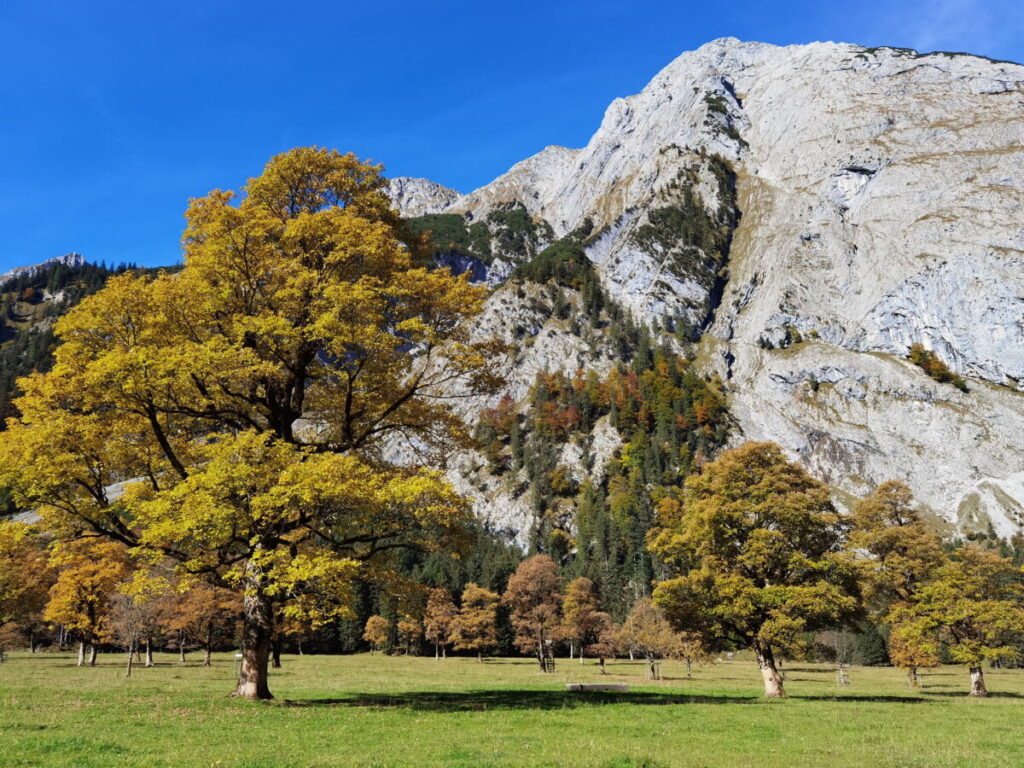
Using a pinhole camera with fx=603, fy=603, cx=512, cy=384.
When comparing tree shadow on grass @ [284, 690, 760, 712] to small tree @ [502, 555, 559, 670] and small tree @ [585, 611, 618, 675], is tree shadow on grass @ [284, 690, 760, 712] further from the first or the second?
small tree @ [585, 611, 618, 675]

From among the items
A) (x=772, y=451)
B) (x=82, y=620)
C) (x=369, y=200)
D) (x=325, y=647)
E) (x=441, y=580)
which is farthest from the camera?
(x=441, y=580)

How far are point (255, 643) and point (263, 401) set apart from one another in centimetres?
877

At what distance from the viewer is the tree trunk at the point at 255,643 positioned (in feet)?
68.8

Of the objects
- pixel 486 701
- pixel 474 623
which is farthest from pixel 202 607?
pixel 486 701

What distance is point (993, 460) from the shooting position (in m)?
159

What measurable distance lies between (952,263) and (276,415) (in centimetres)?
22203

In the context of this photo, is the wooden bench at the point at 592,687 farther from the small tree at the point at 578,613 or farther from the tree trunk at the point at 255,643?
the small tree at the point at 578,613

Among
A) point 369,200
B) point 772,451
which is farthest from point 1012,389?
point 369,200

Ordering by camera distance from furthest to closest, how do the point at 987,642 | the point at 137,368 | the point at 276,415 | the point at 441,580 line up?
the point at 441,580
the point at 987,642
the point at 276,415
the point at 137,368

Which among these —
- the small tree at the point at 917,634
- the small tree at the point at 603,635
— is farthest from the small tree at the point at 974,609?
the small tree at the point at 603,635

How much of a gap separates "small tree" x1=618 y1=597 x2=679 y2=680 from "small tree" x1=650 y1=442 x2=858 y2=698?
35.3 m

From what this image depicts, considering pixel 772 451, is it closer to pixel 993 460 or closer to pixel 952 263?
pixel 993 460

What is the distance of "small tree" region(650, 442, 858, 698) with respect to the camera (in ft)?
98.9

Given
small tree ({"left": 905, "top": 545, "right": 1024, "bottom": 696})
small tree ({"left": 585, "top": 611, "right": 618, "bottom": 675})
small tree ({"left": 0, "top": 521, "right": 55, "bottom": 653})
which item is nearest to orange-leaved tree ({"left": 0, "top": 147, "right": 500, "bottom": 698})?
small tree ({"left": 905, "top": 545, "right": 1024, "bottom": 696})
